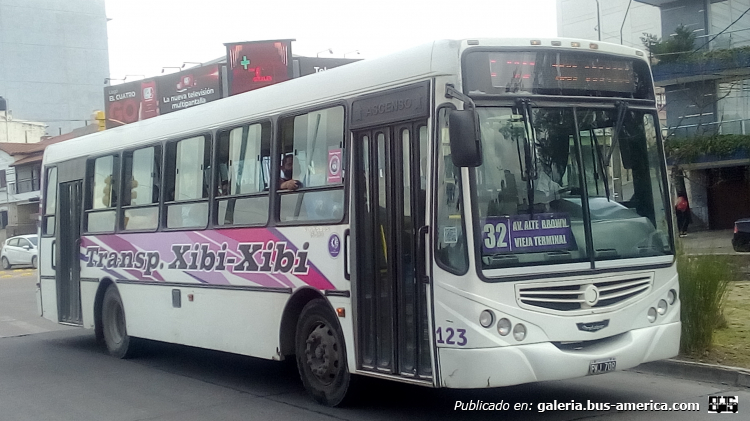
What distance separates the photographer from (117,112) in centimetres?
3609

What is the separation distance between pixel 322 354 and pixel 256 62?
22.4m

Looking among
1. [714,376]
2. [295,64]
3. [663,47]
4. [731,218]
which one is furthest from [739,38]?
[714,376]

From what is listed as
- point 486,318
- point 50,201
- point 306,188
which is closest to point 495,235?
point 486,318

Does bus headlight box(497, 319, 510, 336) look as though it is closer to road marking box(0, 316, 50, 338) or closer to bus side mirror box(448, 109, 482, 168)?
bus side mirror box(448, 109, 482, 168)

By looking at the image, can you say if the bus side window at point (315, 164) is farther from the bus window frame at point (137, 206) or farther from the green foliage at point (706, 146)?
the green foliage at point (706, 146)

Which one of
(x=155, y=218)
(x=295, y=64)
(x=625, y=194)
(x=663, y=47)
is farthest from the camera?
(x=663, y=47)

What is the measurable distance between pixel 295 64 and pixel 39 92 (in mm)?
46954

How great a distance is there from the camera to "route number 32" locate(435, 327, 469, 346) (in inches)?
270

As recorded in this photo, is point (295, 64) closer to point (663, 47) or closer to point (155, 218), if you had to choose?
point (663, 47)

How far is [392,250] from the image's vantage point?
25.3 feet

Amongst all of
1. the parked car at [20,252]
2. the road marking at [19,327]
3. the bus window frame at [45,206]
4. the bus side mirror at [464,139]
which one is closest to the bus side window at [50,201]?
the bus window frame at [45,206]

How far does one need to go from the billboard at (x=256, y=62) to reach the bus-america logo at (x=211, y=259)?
17164 mm

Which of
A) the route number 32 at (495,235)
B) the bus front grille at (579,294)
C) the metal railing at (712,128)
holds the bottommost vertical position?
the bus front grille at (579,294)

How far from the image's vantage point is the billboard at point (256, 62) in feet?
97.5
